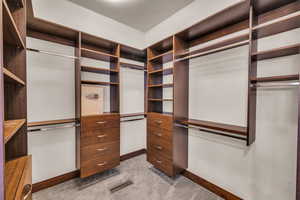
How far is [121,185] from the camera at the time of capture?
1970mm

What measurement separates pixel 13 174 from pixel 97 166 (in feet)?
3.97

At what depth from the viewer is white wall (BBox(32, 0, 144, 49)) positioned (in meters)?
1.87

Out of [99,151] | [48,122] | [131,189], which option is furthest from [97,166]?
[48,122]

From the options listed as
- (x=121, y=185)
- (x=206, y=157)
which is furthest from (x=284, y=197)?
(x=121, y=185)

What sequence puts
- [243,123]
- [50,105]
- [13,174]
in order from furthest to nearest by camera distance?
[50,105]
[243,123]
[13,174]

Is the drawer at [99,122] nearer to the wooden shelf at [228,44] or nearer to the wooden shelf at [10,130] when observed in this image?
the wooden shelf at [10,130]

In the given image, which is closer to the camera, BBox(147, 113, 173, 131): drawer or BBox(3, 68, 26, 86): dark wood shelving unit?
BBox(3, 68, 26, 86): dark wood shelving unit

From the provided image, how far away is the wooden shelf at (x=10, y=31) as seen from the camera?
726 mm

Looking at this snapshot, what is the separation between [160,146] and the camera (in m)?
2.18

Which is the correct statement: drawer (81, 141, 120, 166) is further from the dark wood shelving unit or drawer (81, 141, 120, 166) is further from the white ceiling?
the white ceiling

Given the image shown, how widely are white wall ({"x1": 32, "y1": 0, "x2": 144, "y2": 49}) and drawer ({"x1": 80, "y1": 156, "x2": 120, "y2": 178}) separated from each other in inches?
88.0

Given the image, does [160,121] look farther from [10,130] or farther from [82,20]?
[82,20]

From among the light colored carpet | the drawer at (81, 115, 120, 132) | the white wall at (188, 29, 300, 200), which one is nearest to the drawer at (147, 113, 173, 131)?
the white wall at (188, 29, 300, 200)

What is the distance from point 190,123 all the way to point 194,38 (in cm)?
138
